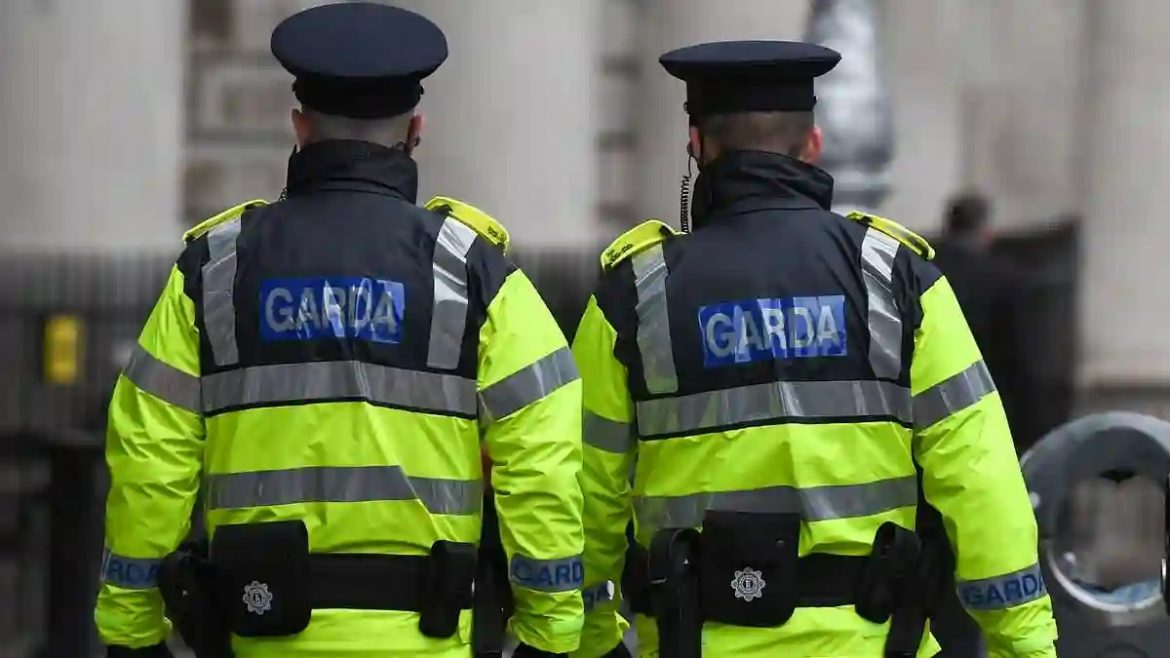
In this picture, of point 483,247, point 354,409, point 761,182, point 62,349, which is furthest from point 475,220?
point 62,349

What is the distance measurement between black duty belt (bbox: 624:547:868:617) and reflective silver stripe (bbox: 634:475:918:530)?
0.08 metres

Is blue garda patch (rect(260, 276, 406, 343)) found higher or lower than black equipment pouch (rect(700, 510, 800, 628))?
higher

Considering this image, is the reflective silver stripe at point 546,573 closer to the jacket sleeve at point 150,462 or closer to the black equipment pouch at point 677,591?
the black equipment pouch at point 677,591

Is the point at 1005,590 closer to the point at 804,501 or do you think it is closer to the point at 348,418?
the point at 804,501

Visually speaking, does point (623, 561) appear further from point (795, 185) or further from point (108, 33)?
point (108, 33)

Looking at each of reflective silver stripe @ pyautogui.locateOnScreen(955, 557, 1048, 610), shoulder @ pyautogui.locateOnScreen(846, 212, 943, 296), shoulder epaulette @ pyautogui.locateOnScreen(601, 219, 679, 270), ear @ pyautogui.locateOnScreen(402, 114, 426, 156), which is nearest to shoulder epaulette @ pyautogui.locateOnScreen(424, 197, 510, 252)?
ear @ pyautogui.locateOnScreen(402, 114, 426, 156)

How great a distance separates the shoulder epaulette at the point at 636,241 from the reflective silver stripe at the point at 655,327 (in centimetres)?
3

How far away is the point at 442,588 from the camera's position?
14.1 ft

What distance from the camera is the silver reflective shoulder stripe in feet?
14.5

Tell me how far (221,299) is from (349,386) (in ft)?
0.97

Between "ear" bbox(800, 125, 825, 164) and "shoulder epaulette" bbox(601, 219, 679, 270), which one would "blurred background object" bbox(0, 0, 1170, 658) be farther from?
"ear" bbox(800, 125, 825, 164)

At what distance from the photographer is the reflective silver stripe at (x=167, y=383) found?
4398 millimetres

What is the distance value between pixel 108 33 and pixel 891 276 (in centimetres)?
710

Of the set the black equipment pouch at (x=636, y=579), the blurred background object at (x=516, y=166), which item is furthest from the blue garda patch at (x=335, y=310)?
the blurred background object at (x=516, y=166)
